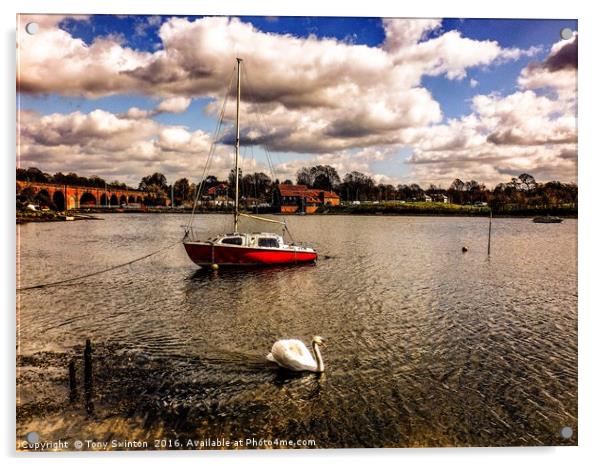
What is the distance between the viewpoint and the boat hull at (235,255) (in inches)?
673

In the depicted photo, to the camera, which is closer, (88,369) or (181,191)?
(88,369)

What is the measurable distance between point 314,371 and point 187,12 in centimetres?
603

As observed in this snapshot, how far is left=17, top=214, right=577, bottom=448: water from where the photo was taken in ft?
19.1

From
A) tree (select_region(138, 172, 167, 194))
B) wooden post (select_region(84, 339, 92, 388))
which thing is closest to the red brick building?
tree (select_region(138, 172, 167, 194))

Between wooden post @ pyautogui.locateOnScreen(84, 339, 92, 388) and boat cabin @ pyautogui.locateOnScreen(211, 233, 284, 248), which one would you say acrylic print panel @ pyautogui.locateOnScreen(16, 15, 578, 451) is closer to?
wooden post @ pyautogui.locateOnScreen(84, 339, 92, 388)

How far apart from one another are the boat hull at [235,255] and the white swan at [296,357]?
10.0 m

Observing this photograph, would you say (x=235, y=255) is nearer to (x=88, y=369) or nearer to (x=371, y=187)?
(x=371, y=187)

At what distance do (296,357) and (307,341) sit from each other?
175 cm

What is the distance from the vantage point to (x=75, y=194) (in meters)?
11.9

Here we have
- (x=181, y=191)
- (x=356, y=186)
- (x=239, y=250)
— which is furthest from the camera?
(x=239, y=250)

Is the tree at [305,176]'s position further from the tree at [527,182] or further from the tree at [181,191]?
the tree at [527,182]

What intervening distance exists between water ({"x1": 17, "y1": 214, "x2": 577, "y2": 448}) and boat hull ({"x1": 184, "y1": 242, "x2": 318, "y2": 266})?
0.74m

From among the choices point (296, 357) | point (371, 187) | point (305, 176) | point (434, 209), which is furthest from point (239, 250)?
point (296, 357)

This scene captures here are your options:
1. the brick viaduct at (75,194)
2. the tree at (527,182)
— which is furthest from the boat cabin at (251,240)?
the tree at (527,182)
